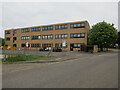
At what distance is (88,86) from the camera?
12.4 ft

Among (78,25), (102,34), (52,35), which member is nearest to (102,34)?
(102,34)

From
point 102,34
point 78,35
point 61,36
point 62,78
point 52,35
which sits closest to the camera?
point 62,78

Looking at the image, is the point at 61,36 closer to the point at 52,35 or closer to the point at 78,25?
the point at 52,35

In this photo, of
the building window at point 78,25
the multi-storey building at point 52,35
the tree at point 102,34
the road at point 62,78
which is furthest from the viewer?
the multi-storey building at point 52,35

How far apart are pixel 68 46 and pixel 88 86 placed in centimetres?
3130

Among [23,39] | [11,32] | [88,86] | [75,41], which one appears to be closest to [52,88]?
[88,86]

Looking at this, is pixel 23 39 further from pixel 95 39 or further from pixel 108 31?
pixel 108 31

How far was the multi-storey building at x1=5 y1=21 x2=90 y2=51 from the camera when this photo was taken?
109 feet

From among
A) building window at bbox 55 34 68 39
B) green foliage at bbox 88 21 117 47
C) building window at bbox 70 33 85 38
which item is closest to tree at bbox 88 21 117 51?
green foliage at bbox 88 21 117 47

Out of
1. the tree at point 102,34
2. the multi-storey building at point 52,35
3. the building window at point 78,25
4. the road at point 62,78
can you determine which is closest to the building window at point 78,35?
the multi-storey building at point 52,35

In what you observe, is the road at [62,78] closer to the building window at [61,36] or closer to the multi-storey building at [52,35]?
the multi-storey building at [52,35]

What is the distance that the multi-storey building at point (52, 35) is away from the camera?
109 feet

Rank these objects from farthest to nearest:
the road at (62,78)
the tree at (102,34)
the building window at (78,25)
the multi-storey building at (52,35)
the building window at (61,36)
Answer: the building window at (61,36), the multi-storey building at (52,35), the building window at (78,25), the tree at (102,34), the road at (62,78)

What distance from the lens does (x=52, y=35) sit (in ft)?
125
